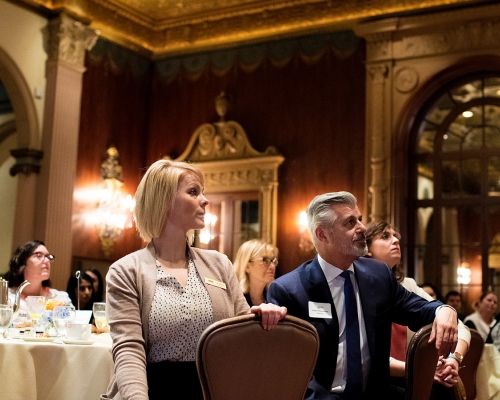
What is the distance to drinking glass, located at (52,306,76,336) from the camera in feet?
11.5

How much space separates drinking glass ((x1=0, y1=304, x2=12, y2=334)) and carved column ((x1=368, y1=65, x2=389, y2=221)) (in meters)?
6.21

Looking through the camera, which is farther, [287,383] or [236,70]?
[236,70]

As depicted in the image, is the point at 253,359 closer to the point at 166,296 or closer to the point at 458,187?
the point at 166,296

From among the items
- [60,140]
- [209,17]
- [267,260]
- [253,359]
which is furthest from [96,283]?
[209,17]

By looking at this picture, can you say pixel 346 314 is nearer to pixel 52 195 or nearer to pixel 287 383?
pixel 287 383

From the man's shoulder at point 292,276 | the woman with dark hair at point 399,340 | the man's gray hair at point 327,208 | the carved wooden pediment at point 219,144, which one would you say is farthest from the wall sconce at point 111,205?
the man's shoulder at point 292,276

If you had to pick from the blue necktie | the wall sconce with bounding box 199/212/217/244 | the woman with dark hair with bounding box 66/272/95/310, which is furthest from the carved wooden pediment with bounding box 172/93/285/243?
the blue necktie

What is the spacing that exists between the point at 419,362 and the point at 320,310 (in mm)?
402

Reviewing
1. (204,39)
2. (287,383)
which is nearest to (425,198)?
(204,39)

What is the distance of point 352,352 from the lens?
2662mm

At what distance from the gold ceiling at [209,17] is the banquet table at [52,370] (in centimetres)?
711

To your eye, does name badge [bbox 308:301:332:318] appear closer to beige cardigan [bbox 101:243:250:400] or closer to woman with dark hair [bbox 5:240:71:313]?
beige cardigan [bbox 101:243:250:400]

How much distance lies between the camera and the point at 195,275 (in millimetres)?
2590

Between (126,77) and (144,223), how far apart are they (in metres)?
8.79
